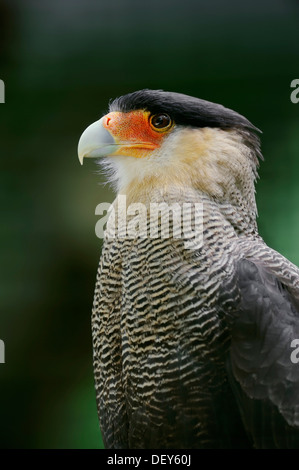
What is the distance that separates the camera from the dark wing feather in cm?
156

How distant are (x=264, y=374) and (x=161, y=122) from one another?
78 centimetres

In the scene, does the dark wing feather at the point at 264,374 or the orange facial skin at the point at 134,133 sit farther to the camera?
the orange facial skin at the point at 134,133

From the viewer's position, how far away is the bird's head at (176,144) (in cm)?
172

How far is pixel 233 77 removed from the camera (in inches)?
111

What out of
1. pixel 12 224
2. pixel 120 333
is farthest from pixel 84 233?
pixel 120 333

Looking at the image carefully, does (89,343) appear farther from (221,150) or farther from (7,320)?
(221,150)

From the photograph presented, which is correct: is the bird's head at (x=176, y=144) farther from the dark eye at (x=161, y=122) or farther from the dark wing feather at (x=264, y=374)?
the dark wing feather at (x=264, y=374)

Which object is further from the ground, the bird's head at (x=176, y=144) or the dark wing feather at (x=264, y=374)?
the bird's head at (x=176, y=144)

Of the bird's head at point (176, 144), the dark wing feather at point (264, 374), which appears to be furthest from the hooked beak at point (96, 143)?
the dark wing feather at point (264, 374)

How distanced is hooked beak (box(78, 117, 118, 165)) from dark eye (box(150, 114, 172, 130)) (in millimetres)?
133

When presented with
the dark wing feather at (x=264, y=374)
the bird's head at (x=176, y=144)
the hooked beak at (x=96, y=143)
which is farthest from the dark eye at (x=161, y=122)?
the dark wing feather at (x=264, y=374)

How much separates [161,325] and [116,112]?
683 mm

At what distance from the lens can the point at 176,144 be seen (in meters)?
1.75

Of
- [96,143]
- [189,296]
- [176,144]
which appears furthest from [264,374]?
[96,143]
